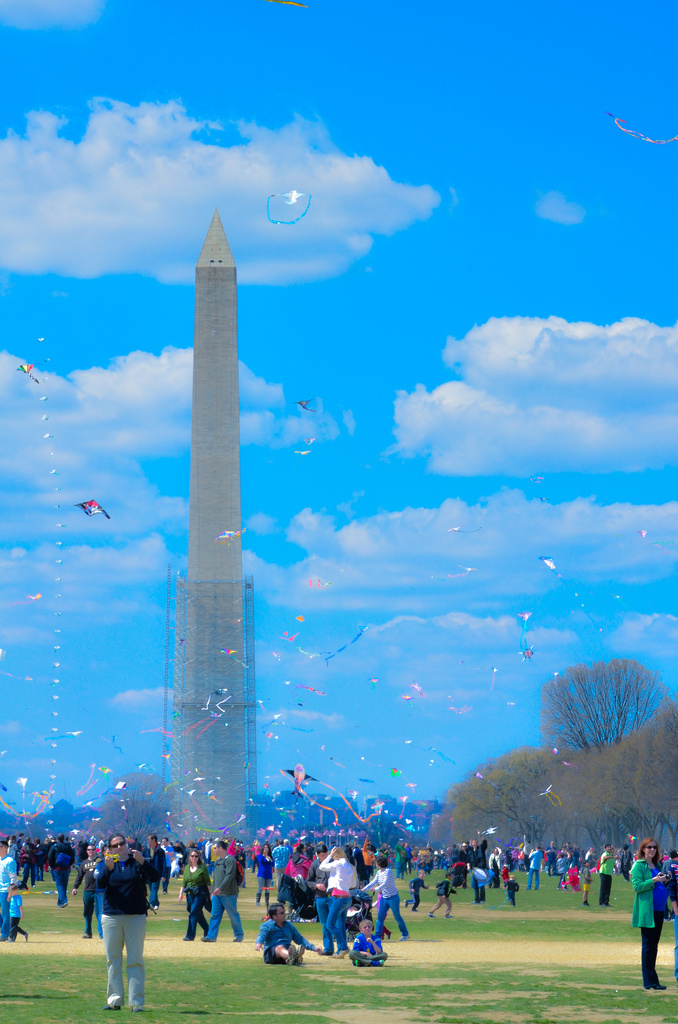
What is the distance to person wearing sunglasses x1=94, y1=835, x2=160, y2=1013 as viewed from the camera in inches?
515

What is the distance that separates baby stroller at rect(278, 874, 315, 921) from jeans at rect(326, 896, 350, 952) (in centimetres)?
274

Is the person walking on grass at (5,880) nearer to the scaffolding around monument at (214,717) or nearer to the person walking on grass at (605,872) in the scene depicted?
the person walking on grass at (605,872)

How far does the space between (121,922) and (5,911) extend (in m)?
8.99

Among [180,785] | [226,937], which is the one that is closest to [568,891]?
[180,785]

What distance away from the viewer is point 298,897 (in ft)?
78.0

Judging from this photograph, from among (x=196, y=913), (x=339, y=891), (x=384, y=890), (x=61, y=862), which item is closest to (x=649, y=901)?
(x=339, y=891)

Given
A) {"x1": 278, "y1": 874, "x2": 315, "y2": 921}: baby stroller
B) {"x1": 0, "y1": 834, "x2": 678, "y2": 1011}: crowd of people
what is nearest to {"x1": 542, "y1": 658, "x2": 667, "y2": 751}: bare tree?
{"x1": 0, "y1": 834, "x2": 678, "y2": 1011}: crowd of people

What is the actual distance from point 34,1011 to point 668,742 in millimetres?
53492

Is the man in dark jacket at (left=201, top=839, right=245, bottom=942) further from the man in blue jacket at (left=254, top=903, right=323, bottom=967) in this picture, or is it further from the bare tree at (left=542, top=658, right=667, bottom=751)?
the bare tree at (left=542, top=658, right=667, bottom=751)

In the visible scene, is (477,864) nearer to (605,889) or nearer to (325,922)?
(605,889)

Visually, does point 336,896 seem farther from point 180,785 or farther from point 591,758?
point 591,758

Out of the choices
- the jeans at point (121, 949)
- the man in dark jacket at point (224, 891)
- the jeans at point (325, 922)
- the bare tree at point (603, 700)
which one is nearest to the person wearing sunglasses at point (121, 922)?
the jeans at point (121, 949)

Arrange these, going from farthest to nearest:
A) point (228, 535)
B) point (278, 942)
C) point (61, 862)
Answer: point (228, 535), point (61, 862), point (278, 942)

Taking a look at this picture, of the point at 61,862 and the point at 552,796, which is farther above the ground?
the point at 552,796
